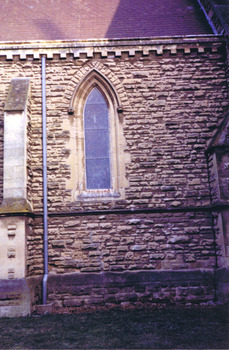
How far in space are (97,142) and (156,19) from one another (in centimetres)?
486

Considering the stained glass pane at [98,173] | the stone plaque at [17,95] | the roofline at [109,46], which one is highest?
the roofline at [109,46]

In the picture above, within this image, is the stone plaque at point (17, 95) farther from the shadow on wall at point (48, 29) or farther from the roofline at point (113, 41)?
the shadow on wall at point (48, 29)

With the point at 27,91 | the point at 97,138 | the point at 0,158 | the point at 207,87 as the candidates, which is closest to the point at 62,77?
the point at 27,91

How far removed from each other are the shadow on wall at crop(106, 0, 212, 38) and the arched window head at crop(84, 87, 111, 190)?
247 cm

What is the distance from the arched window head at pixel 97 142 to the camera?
8672 mm

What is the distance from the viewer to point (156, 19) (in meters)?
10.6

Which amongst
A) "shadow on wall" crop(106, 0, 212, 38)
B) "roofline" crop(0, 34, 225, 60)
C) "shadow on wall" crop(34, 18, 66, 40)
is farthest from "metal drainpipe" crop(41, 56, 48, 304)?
"shadow on wall" crop(106, 0, 212, 38)

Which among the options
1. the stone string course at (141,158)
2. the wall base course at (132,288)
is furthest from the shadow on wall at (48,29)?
the wall base course at (132,288)

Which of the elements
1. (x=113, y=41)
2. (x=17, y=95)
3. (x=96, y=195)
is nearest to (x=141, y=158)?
(x=96, y=195)

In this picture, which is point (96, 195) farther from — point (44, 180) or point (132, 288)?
point (132, 288)

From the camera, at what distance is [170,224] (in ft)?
26.9

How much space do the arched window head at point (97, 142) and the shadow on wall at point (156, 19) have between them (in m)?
2.47

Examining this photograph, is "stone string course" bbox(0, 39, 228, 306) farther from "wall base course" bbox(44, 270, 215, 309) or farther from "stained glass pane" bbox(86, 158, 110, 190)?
"stained glass pane" bbox(86, 158, 110, 190)

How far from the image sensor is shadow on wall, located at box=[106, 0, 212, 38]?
10.0m
